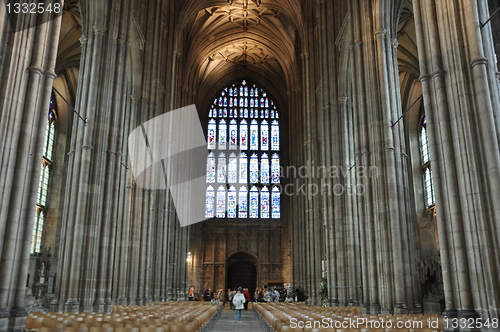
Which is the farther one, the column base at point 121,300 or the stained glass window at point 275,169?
the stained glass window at point 275,169

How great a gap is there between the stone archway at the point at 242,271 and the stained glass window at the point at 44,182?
58.7 feet

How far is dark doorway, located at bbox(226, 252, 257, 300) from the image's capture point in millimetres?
41344

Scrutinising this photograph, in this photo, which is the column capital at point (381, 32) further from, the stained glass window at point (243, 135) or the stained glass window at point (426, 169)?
the stained glass window at point (243, 135)

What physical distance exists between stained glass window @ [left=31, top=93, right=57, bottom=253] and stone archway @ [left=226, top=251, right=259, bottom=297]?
17877mm

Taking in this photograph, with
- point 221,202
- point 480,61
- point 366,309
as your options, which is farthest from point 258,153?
point 480,61

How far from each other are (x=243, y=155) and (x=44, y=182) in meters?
19.6

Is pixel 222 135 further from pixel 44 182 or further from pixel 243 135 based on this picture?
pixel 44 182

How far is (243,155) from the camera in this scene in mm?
43781

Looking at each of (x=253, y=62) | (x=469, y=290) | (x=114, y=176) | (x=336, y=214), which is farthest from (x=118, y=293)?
(x=253, y=62)

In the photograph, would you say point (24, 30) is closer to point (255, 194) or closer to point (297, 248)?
point (297, 248)

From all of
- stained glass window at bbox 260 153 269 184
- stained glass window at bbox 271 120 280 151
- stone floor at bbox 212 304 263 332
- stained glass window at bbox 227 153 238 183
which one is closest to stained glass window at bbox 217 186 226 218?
stained glass window at bbox 227 153 238 183

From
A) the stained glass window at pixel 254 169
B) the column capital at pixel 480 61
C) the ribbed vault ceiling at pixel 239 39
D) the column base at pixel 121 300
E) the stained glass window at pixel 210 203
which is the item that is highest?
the ribbed vault ceiling at pixel 239 39

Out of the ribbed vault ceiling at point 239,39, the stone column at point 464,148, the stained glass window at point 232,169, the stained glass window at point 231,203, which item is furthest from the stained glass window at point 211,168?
the stone column at point 464,148

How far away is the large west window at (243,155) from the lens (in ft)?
139
